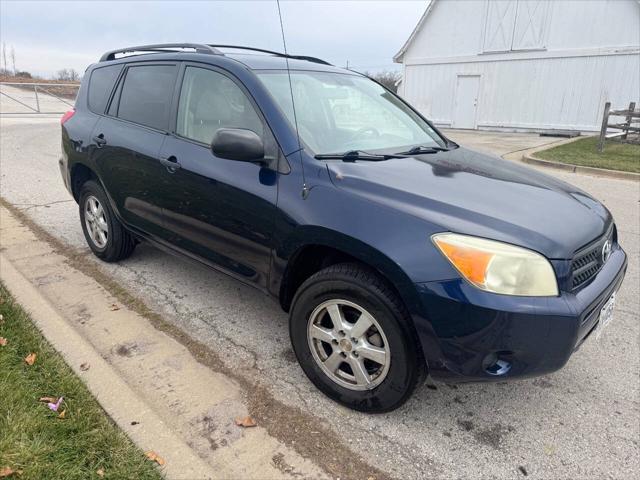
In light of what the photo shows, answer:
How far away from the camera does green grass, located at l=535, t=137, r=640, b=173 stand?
409 inches

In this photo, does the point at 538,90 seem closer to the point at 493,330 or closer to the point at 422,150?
the point at 422,150

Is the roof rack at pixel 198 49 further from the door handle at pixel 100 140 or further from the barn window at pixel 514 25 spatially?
the barn window at pixel 514 25

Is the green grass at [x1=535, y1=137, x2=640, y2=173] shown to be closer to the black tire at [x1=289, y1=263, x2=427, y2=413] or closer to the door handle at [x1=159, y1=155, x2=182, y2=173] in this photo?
the black tire at [x1=289, y1=263, x2=427, y2=413]

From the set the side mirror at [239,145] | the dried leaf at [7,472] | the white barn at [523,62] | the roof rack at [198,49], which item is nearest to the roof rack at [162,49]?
the roof rack at [198,49]

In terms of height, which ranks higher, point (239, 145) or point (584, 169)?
point (239, 145)

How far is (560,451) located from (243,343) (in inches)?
74.4

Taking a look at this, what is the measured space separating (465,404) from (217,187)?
1.88m

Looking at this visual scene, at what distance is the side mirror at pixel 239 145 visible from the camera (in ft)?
8.53

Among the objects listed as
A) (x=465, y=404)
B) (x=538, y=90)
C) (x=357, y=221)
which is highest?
(x=538, y=90)

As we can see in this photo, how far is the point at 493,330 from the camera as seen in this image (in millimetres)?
2023

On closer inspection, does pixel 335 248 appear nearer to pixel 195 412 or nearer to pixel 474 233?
pixel 474 233

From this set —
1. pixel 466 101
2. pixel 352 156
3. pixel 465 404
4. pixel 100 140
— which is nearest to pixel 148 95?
pixel 100 140

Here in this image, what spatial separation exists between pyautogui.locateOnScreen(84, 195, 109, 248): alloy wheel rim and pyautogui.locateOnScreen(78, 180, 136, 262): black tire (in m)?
0.02

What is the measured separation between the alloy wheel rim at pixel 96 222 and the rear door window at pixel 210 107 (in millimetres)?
1441
